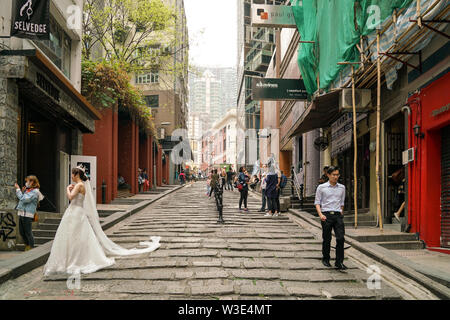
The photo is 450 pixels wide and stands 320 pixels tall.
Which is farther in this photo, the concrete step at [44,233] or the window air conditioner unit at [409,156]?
the concrete step at [44,233]

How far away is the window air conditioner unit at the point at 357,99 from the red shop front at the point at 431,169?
2.42 meters

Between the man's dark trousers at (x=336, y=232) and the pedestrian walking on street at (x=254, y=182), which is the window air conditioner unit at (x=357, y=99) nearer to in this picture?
the man's dark trousers at (x=336, y=232)

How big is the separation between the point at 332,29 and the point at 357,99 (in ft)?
10.7

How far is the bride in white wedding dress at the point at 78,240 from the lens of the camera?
6.48m

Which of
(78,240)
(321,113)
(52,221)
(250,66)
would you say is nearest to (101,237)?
(78,240)

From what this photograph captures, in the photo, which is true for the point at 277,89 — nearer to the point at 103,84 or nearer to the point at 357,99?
the point at 357,99

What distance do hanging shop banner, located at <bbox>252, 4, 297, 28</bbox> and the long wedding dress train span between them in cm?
1346

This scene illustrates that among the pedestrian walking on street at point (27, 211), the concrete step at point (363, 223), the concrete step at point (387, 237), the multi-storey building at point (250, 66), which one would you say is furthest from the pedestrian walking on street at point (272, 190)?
the multi-storey building at point (250, 66)

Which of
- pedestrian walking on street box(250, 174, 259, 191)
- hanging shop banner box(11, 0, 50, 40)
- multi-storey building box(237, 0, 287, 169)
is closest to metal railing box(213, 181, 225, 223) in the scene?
hanging shop banner box(11, 0, 50, 40)

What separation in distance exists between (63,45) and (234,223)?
9110 millimetres

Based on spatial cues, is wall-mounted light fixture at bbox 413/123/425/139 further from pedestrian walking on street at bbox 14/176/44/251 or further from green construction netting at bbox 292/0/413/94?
pedestrian walking on street at bbox 14/176/44/251

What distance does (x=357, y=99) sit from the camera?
469 inches

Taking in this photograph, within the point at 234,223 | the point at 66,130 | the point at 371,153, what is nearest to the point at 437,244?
the point at 371,153

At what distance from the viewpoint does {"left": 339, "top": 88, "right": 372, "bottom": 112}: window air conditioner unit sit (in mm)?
11844
